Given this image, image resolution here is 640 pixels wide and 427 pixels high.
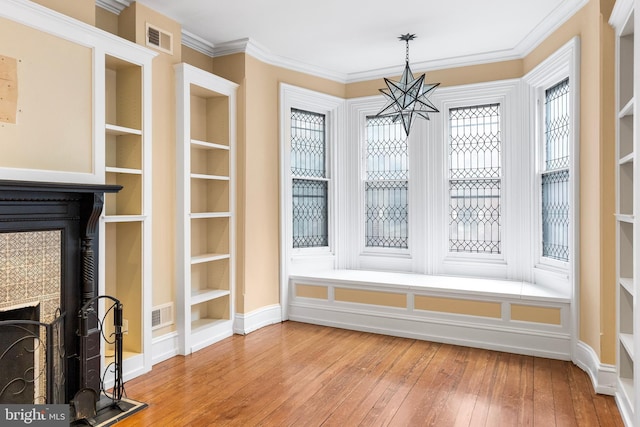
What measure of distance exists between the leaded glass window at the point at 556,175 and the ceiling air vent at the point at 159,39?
3.58 meters

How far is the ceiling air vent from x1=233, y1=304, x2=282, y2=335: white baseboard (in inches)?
103

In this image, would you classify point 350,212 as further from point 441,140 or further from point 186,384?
point 186,384

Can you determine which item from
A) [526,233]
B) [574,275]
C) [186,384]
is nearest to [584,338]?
[574,275]

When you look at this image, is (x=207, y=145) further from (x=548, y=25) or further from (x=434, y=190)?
(x=548, y=25)

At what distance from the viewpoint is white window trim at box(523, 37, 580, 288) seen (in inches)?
136

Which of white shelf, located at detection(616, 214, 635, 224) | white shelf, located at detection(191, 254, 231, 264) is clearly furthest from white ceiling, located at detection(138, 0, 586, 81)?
A: white shelf, located at detection(191, 254, 231, 264)

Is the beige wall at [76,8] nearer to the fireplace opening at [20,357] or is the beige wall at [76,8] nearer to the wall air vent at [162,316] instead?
the fireplace opening at [20,357]

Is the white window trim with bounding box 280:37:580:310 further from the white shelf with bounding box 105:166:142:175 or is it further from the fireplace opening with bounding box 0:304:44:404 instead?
the fireplace opening with bounding box 0:304:44:404

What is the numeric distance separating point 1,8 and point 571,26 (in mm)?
4134

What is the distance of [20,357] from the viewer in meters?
2.50

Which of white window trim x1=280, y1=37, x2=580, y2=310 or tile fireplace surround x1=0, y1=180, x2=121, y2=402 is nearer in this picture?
tile fireplace surround x1=0, y1=180, x2=121, y2=402

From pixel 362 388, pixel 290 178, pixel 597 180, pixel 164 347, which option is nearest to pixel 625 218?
pixel 597 180

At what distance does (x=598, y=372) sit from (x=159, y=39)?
14.1 feet

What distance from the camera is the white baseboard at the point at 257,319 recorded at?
169 inches
